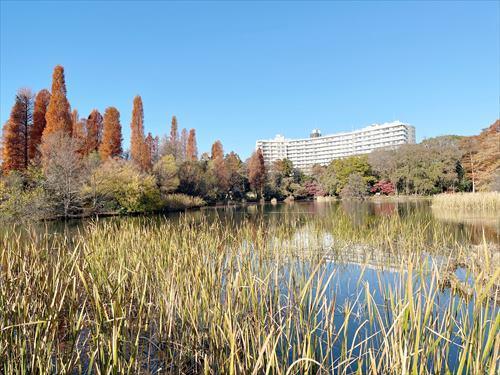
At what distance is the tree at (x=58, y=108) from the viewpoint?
2183 cm

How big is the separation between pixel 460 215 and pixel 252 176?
28.2 meters

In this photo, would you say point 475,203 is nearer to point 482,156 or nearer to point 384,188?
point 482,156

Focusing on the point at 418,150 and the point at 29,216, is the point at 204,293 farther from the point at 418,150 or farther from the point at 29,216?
the point at 418,150

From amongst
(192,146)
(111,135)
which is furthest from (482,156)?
(192,146)

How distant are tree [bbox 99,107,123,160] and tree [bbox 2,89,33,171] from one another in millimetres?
5091

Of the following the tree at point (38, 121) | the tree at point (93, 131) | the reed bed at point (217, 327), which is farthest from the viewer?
the tree at point (93, 131)

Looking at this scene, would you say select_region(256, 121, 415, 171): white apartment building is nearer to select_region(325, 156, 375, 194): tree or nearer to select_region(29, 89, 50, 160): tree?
select_region(325, 156, 375, 194): tree

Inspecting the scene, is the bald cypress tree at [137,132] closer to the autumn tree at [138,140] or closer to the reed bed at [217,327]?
the autumn tree at [138,140]

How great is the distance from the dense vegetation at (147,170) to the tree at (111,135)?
0.27 feet

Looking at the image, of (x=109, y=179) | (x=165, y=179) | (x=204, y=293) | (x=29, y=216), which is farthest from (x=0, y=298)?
(x=165, y=179)

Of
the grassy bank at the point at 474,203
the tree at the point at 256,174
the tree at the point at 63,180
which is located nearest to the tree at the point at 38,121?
the tree at the point at 63,180

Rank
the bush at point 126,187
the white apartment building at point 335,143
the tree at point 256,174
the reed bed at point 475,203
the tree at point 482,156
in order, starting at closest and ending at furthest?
1. the reed bed at point 475,203
2. the bush at point 126,187
3. the tree at point 482,156
4. the tree at point 256,174
5. the white apartment building at point 335,143

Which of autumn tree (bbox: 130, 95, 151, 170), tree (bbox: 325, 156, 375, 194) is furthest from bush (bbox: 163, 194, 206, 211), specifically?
tree (bbox: 325, 156, 375, 194)

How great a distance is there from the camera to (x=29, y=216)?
44.2 ft
